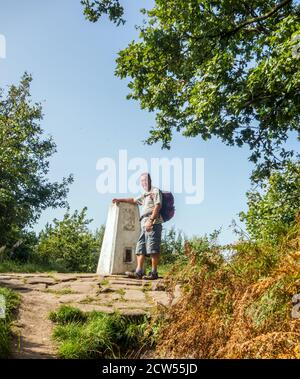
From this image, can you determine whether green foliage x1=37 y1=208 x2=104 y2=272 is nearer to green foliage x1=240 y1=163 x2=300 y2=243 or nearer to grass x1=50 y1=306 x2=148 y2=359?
green foliage x1=240 y1=163 x2=300 y2=243

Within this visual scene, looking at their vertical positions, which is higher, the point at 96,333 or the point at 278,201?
the point at 278,201

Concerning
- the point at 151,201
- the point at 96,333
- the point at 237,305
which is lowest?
the point at 96,333

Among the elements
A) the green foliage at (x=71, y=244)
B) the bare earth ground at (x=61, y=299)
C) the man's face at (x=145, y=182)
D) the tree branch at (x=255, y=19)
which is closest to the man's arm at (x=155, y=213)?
the man's face at (x=145, y=182)

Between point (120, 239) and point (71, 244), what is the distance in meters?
10.6

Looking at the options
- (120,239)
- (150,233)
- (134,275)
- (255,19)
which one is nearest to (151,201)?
(150,233)

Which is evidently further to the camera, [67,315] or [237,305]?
[67,315]

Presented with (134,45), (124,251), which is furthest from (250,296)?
(134,45)

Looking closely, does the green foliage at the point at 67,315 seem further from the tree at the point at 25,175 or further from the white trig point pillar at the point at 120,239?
the tree at the point at 25,175

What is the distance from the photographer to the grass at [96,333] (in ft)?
12.7

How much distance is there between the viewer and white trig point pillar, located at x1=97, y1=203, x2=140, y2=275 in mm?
8679

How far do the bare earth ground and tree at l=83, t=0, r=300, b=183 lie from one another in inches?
159

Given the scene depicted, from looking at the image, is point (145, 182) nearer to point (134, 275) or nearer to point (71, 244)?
point (134, 275)

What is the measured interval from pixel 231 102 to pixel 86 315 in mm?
5300

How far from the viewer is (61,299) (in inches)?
221
